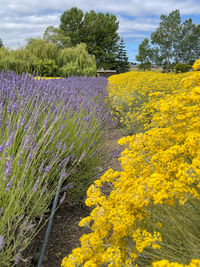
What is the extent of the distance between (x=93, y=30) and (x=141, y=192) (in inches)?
1827

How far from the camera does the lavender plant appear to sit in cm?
169

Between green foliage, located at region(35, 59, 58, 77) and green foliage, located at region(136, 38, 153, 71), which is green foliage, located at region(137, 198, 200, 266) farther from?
green foliage, located at region(136, 38, 153, 71)

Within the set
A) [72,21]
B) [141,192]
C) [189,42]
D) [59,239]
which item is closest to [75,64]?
[59,239]

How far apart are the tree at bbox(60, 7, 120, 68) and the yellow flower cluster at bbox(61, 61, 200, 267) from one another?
43614 millimetres

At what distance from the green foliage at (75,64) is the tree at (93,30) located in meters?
26.8

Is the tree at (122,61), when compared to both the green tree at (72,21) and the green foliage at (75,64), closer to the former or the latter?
the green tree at (72,21)

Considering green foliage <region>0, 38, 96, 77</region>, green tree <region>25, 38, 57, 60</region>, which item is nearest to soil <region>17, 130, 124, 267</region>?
green foliage <region>0, 38, 96, 77</region>

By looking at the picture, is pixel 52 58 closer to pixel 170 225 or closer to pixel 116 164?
pixel 116 164

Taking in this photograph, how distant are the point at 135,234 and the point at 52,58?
54.4 ft

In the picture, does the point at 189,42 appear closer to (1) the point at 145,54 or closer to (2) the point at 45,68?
(1) the point at 145,54

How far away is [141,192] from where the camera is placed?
1169 mm

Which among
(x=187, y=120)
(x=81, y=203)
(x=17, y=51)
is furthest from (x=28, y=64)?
(x=187, y=120)

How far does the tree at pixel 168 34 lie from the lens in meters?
48.0

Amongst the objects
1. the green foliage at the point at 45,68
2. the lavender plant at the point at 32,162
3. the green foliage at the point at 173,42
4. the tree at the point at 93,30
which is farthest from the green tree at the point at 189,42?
the lavender plant at the point at 32,162
